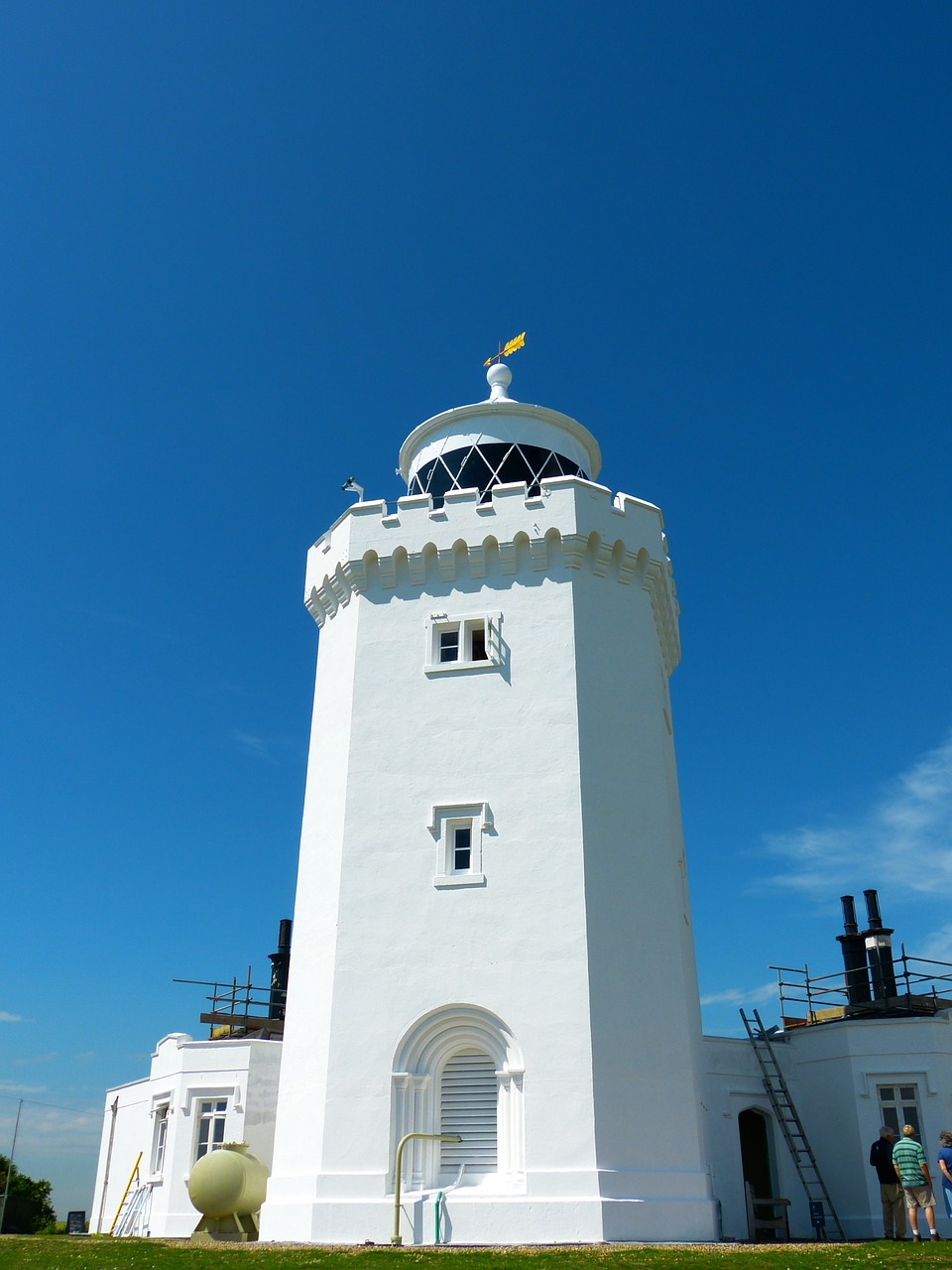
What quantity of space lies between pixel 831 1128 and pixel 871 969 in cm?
409

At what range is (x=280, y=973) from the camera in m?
29.4

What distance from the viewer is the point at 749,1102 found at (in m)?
22.2

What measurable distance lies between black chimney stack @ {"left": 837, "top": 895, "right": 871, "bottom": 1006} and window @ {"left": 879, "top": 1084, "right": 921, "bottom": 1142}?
301 centimetres

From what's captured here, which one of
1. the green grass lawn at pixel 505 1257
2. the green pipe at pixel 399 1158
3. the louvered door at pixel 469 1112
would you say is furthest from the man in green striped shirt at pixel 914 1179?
the green pipe at pixel 399 1158

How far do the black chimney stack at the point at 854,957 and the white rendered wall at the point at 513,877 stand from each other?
228 inches

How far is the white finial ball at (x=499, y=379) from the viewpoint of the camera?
81.3ft

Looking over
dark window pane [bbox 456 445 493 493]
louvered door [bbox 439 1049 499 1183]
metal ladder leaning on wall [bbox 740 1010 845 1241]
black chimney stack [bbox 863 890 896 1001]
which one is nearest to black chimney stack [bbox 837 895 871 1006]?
black chimney stack [bbox 863 890 896 1001]

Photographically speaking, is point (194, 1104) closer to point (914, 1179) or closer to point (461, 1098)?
point (461, 1098)

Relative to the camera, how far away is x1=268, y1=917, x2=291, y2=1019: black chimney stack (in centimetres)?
2811

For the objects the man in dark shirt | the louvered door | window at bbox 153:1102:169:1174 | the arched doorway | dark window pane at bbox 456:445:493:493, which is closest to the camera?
the louvered door

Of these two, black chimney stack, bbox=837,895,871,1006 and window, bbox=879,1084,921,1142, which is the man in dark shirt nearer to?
window, bbox=879,1084,921,1142

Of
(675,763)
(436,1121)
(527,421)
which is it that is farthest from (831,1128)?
(527,421)

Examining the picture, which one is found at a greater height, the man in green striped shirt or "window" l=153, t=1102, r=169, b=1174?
"window" l=153, t=1102, r=169, b=1174

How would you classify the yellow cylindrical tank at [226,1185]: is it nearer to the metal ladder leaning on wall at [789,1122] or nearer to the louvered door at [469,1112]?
the louvered door at [469,1112]
